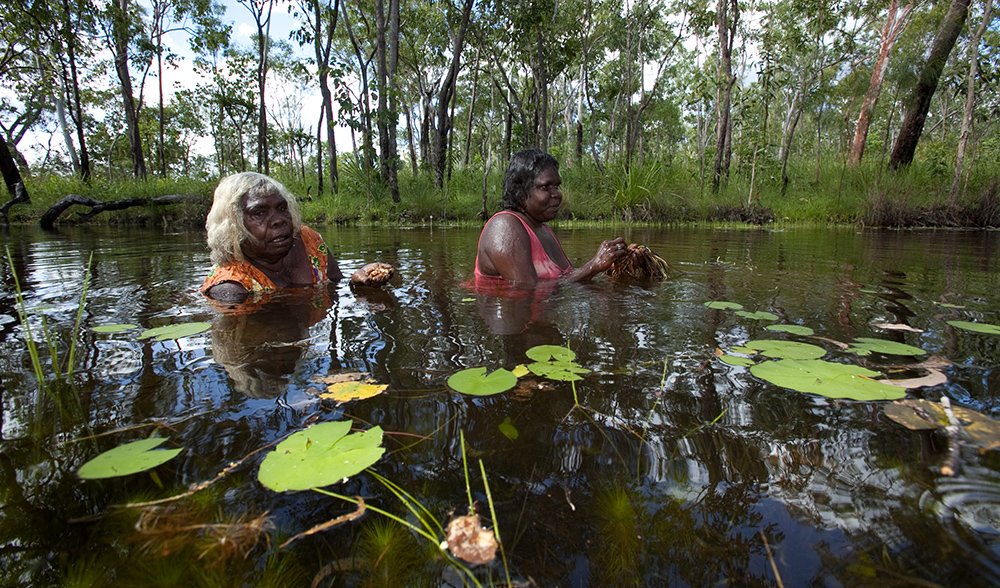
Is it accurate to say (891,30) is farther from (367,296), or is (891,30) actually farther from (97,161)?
(97,161)

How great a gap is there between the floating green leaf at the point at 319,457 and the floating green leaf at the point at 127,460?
25cm

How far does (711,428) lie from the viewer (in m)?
1.31

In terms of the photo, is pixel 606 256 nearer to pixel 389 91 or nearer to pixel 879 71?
pixel 389 91

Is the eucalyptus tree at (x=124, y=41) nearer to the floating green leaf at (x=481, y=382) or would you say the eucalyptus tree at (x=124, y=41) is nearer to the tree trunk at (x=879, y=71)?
the floating green leaf at (x=481, y=382)

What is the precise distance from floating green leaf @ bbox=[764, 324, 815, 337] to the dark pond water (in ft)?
0.20

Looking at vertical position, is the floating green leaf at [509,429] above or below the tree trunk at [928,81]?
below

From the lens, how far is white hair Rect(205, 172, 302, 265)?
10.4 feet

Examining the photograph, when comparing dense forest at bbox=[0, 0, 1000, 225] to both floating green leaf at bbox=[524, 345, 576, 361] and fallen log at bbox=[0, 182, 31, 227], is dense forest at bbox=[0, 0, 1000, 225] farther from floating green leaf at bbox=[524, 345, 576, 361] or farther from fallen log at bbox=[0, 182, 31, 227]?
floating green leaf at bbox=[524, 345, 576, 361]

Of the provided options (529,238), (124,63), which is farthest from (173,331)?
(124,63)

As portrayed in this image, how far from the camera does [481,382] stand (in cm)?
157

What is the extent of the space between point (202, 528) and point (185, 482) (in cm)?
20

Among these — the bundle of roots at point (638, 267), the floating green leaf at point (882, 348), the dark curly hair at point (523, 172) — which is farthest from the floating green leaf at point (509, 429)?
the bundle of roots at point (638, 267)

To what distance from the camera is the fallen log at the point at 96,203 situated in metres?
11.5

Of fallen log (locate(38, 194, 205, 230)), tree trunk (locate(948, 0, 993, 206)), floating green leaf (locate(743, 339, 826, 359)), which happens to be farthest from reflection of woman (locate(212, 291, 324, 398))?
fallen log (locate(38, 194, 205, 230))
